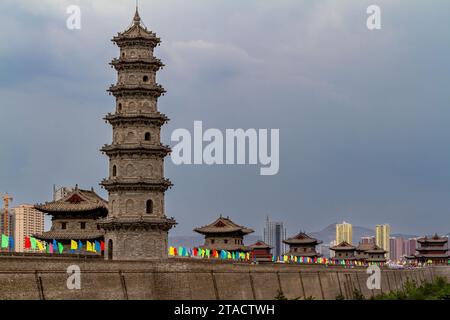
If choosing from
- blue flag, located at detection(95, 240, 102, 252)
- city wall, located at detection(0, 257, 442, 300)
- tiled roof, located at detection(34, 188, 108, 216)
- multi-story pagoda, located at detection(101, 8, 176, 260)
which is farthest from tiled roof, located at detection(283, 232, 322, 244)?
multi-story pagoda, located at detection(101, 8, 176, 260)

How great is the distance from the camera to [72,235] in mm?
82438

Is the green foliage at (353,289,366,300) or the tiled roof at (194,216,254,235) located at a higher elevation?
the tiled roof at (194,216,254,235)

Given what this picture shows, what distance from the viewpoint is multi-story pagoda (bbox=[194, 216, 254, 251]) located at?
11150 centimetres

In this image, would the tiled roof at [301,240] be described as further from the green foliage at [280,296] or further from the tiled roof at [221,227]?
the green foliage at [280,296]

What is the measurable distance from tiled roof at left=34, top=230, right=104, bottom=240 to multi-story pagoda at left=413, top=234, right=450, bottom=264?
3794 inches

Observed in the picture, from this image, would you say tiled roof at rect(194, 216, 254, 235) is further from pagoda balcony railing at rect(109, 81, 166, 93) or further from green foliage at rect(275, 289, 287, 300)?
pagoda balcony railing at rect(109, 81, 166, 93)

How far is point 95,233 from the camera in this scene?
8244 centimetres

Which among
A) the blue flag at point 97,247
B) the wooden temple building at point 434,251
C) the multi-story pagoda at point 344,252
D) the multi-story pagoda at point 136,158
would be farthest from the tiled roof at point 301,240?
the multi-story pagoda at point 136,158

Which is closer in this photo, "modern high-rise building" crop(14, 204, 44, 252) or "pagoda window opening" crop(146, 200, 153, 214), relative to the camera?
"pagoda window opening" crop(146, 200, 153, 214)

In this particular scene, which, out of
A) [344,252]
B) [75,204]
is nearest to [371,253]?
[344,252]

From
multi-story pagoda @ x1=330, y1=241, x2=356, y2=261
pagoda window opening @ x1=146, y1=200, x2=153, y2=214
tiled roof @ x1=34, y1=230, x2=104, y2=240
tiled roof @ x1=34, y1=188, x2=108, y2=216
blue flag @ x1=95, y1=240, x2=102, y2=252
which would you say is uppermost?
multi-story pagoda @ x1=330, y1=241, x2=356, y2=261

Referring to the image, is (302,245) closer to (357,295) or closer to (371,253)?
(371,253)
